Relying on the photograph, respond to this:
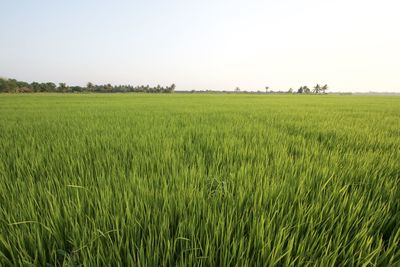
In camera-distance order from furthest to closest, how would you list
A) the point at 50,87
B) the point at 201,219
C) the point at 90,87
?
the point at 90,87
the point at 50,87
the point at 201,219

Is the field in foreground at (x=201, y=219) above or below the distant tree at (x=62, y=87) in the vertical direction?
below

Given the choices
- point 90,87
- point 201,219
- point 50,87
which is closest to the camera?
point 201,219

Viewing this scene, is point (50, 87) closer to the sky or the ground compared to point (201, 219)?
closer to the sky

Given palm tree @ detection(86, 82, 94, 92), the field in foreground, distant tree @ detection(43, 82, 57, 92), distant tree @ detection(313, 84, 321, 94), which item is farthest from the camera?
distant tree @ detection(313, 84, 321, 94)

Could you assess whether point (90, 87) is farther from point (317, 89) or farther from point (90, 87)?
point (317, 89)

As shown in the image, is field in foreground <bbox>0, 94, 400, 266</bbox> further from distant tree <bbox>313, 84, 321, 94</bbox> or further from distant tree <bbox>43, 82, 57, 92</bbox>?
distant tree <bbox>313, 84, 321, 94</bbox>

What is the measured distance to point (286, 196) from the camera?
101 centimetres

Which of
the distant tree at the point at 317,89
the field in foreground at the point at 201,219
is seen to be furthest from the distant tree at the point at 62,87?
the distant tree at the point at 317,89

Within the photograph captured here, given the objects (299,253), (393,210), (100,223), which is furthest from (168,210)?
(393,210)

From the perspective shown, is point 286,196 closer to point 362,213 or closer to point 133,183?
point 362,213

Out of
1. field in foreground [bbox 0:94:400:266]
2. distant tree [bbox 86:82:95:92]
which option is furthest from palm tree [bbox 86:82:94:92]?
field in foreground [bbox 0:94:400:266]

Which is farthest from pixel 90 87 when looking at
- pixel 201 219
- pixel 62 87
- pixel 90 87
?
pixel 201 219

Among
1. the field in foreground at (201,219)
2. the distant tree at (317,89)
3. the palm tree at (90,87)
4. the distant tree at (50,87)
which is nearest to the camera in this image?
the field in foreground at (201,219)

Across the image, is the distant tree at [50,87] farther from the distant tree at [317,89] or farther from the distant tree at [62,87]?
the distant tree at [317,89]
